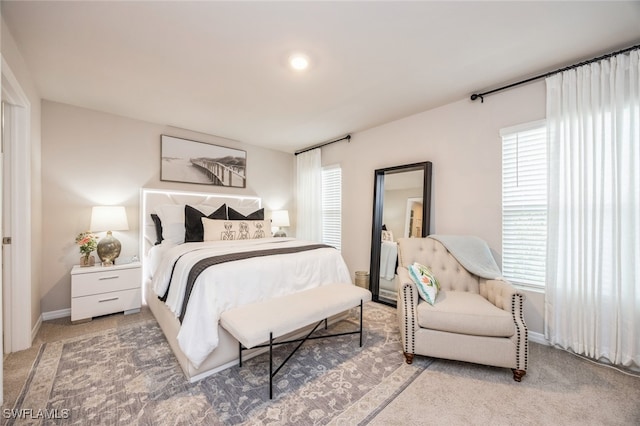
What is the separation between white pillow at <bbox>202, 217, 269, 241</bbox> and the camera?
324 centimetres

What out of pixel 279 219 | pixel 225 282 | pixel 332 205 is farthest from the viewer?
pixel 279 219

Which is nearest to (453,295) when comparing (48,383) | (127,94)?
(48,383)

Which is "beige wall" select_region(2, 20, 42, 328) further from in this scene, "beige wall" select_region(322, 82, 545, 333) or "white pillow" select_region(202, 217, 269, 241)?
"beige wall" select_region(322, 82, 545, 333)

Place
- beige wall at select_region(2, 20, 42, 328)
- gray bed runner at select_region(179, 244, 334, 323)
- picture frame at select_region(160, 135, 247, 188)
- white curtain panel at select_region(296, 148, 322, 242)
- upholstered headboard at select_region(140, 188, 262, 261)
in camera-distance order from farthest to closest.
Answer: white curtain panel at select_region(296, 148, 322, 242) < picture frame at select_region(160, 135, 247, 188) < upholstered headboard at select_region(140, 188, 262, 261) < beige wall at select_region(2, 20, 42, 328) < gray bed runner at select_region(179, 244, 334, 323)

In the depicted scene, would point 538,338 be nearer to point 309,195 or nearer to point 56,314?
point 309,195

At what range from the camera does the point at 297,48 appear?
2027 mm

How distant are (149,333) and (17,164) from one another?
6.07 feet

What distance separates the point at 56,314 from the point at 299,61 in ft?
12.4

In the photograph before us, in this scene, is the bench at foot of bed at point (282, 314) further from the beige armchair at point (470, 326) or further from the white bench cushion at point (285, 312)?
the beige armchair at point (470, 326)

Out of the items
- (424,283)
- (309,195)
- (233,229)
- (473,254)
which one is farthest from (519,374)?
(309,195)

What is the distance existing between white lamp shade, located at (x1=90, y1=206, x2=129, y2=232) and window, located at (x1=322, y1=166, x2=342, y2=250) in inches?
112

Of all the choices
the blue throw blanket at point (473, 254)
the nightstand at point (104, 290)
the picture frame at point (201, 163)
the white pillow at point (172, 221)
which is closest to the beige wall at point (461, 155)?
the blue throw blanket at point (473, 254)

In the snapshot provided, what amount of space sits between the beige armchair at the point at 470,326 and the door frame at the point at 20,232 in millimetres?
3208

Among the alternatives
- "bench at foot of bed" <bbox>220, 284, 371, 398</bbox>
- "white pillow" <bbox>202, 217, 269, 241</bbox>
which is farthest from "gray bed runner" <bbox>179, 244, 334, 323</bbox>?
"white pillow" <bbox>202, 217, 269, 241</bbox>
